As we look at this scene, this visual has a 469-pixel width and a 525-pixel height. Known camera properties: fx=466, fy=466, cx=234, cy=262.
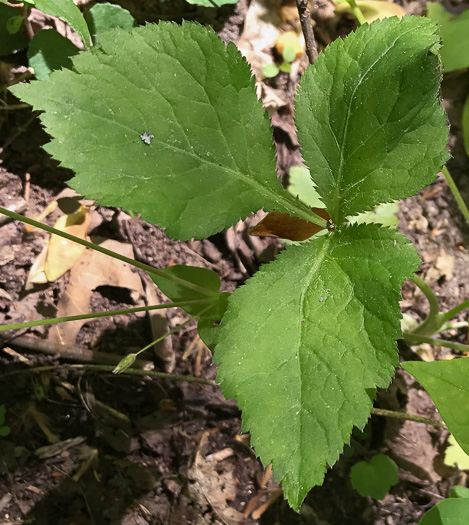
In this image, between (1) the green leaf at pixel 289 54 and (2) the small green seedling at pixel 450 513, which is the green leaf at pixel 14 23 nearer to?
(1) the green leaf at pixel 289 54

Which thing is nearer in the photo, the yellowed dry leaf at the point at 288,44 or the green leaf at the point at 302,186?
the green leaf at the point at 302,186

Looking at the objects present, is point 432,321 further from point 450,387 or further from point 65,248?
point 65,248

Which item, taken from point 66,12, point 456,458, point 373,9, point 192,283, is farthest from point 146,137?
point 456,458

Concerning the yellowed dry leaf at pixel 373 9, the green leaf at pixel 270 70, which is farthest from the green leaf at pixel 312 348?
the yellowed dry leaf at pixel 373 9

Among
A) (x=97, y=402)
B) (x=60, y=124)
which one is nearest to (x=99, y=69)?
(x=60, y=124)

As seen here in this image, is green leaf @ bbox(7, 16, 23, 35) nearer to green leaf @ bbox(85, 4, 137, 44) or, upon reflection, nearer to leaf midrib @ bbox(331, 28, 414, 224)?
green leaf @ bbox(85, 4, 137, 44)

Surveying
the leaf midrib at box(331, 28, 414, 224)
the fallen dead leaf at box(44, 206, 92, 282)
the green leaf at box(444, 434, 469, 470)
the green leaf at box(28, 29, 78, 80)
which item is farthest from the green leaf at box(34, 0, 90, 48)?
the green leaf at box(444, 434, 469, 470)
